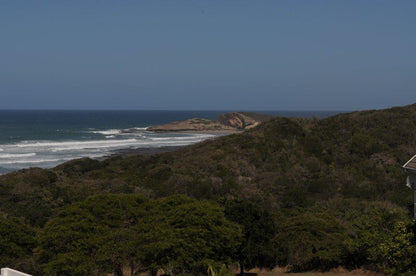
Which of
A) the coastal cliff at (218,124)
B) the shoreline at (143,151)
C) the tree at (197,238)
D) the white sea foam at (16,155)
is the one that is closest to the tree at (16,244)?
the tree at (197,238)

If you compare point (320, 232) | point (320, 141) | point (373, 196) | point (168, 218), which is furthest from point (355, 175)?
point (168, 218)

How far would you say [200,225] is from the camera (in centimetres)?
1358

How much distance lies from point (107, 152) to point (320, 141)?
1230 inches

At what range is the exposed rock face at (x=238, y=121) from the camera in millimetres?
121750

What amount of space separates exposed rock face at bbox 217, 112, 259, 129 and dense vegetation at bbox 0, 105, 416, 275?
7684 centimetres

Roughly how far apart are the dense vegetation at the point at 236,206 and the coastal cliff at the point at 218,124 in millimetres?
69056

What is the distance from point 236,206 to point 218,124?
103625 millimetres

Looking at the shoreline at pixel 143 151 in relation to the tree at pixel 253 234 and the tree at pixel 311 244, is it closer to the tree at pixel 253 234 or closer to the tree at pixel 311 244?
the tree at pixel 253 234

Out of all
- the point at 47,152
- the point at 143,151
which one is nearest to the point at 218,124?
the point at 143,151

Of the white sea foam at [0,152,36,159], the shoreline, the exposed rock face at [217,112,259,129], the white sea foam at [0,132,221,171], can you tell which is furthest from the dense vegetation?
the exposed rock face at [217,112,259,129]

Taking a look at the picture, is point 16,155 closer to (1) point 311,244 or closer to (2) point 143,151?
(2) point 143,151

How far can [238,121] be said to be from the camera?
4887 inches

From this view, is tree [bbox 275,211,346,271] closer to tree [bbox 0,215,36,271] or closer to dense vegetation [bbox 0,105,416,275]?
dense vegetation [bbox 0,105,416,275]

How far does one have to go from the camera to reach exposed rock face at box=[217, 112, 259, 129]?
121750mm
